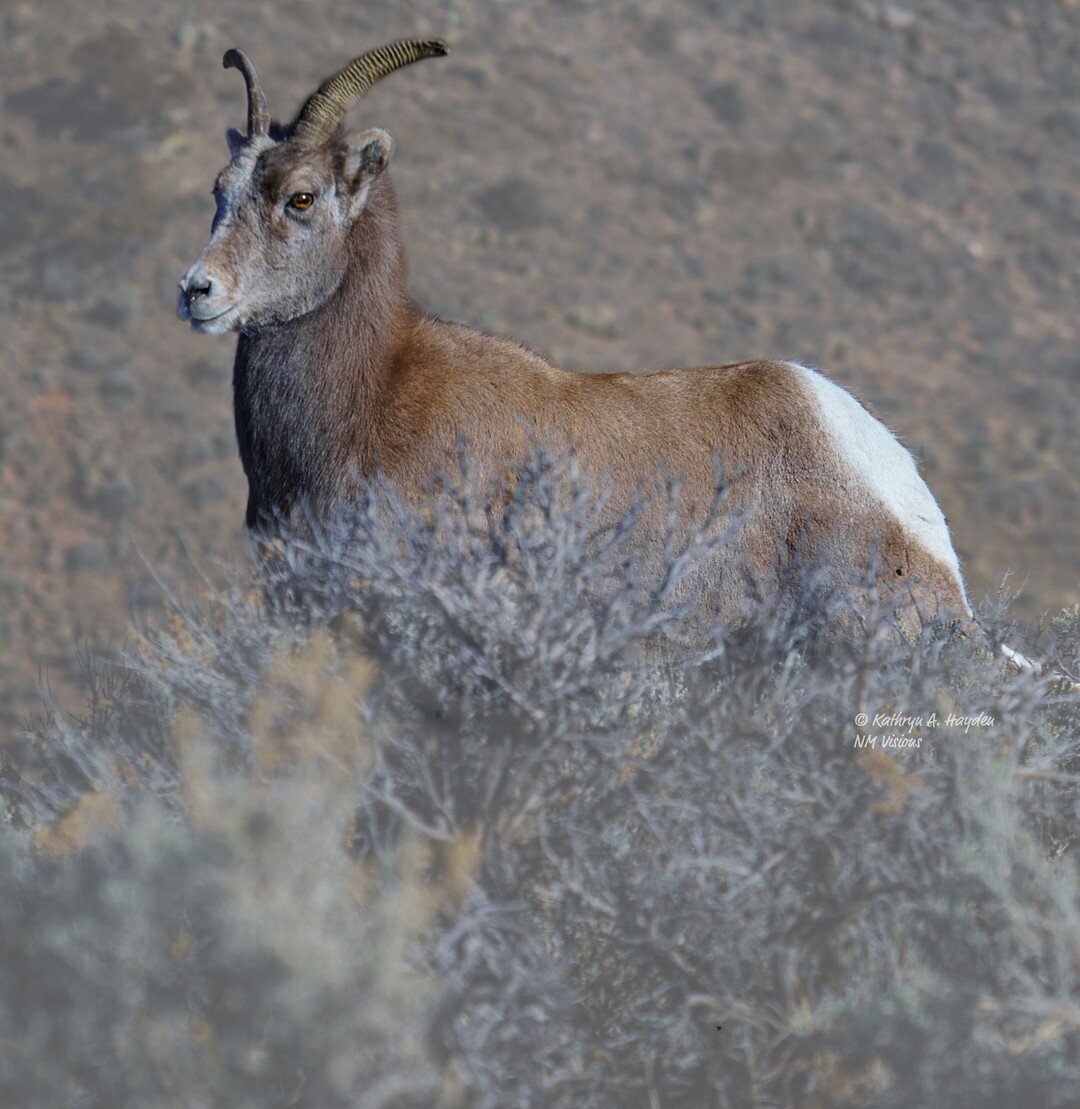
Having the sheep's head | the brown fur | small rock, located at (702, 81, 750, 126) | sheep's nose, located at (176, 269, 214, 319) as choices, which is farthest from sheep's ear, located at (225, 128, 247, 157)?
small rock, located at (702, 81, 750, 126)

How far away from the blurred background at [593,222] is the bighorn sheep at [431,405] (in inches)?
608

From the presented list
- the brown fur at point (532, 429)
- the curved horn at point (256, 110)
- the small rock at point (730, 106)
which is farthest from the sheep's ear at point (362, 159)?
the small rock at point (730, 106)

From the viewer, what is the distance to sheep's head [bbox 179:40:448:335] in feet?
19.1

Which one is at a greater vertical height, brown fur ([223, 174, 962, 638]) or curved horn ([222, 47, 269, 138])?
curved horn ([222, 47, 269, 138])

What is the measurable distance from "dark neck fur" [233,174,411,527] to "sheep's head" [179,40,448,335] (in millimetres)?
81

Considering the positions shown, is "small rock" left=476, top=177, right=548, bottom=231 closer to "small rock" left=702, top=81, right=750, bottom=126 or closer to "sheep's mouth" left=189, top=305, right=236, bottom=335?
"small rock" left=702, top=81, right=750, bottom=126

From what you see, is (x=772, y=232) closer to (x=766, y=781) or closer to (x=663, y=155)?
(x=663, y=155)

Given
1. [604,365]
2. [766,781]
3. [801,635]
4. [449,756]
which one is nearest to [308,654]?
[449,756]

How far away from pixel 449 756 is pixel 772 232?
2671 centimetres

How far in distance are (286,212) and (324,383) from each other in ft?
2.24

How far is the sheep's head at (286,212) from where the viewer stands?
19.1 ft

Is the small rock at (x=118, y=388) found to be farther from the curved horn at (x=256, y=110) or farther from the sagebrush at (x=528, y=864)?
the sagebrush at (x=528, y=864)

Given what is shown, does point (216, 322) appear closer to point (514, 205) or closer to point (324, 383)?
point (324, 383)

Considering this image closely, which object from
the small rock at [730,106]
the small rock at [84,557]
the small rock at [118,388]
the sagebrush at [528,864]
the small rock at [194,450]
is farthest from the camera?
the small rock at [730,106]
